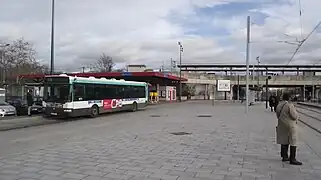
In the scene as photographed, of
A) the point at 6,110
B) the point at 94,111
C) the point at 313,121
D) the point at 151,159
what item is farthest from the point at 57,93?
the point at 151,159

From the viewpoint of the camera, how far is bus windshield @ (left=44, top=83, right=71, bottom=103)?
80.5 feet

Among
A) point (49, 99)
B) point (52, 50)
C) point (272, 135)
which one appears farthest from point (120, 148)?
point (52, 50)

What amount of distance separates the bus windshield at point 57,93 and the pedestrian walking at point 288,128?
17188 mm

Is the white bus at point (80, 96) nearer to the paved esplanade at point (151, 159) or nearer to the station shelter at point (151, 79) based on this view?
the paved esplanade at point (151, 159)

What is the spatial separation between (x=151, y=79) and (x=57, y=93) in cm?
3327

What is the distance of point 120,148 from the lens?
11.5 metres

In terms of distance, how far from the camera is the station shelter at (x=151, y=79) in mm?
50044

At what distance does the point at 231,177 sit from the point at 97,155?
3841 mm

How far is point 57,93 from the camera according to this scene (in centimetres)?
2492

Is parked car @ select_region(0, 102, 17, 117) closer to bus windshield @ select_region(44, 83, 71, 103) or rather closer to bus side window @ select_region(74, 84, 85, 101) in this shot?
bus windshield @ select_region(44, 83, 71, 103)

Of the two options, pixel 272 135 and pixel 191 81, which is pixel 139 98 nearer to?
pixel 272 135

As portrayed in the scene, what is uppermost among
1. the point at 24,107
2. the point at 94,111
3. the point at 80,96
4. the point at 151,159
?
the point at 80,96

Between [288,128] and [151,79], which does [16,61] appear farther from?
[288,128]

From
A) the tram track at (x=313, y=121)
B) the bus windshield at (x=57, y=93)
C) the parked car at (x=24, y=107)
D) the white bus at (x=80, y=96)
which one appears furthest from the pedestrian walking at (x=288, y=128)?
the parked car at (x=24, y=107)
